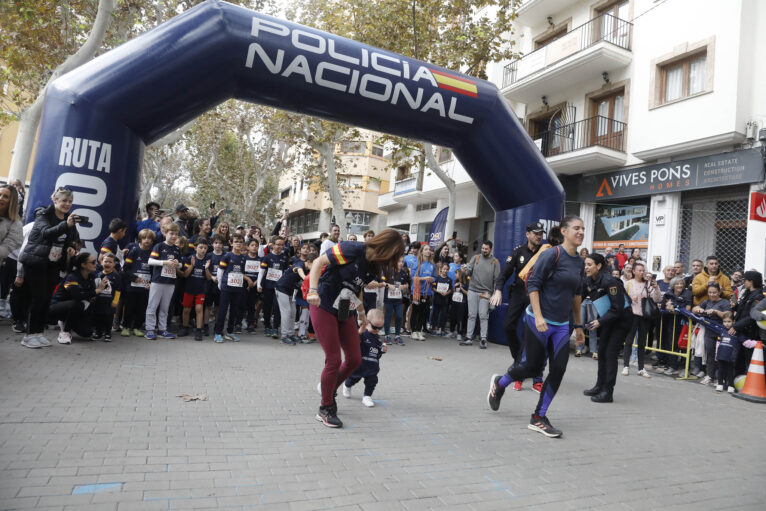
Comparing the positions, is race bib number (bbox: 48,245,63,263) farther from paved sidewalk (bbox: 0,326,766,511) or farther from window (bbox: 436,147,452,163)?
window (bbox: 436,147,452,163)

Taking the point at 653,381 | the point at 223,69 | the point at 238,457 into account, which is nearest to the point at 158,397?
the point at 238,457

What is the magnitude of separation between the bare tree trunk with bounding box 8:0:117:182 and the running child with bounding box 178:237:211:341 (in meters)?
3.92

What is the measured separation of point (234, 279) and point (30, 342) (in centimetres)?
310

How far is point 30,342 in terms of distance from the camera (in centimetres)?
611

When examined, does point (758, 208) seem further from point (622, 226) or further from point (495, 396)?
point (622, 226)

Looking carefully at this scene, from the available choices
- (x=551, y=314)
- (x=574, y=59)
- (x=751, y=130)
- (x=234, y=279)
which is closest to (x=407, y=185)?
(x=574, y=59)

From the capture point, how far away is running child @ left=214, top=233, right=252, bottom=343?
329 inches

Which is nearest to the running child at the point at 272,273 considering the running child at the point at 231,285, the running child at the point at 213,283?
the running child at the point at 231,285

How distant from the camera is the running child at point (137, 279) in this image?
7.67 metres

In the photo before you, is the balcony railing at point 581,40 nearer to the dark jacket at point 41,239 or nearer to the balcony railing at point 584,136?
the balcony railing at point 584,136

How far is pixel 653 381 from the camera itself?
794cm

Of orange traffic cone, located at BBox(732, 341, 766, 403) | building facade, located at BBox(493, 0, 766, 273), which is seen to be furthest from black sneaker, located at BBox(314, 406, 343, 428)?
building facade, located at BBox(493, 0, 766, 273)

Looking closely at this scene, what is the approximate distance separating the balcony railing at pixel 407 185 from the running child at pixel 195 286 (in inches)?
716

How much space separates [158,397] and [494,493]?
3.26 metres
